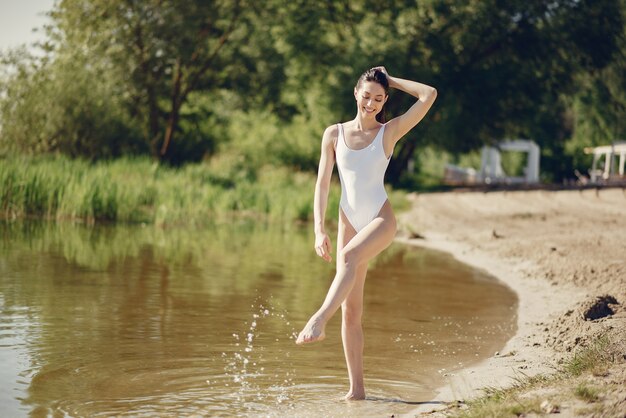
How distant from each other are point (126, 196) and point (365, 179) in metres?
14.7

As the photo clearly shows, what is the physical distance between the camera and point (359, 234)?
5.66 m

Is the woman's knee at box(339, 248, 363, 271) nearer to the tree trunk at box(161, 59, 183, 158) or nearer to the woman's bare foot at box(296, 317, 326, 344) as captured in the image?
the woman's bare foot at box(296, 317, 326, 344)

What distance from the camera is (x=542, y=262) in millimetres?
12906

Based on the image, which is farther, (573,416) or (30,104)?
(30,104)

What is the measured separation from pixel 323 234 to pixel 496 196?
24739 millimetres

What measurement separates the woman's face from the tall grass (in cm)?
1371

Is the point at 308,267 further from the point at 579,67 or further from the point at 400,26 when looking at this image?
the point at 579,67

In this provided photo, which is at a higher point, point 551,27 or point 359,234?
point 551,27

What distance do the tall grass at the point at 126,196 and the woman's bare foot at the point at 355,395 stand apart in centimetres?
1377

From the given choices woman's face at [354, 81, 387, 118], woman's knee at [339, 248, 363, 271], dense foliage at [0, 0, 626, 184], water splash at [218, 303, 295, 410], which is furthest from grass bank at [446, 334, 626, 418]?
dense foliage at [0, 0, 626, 184]

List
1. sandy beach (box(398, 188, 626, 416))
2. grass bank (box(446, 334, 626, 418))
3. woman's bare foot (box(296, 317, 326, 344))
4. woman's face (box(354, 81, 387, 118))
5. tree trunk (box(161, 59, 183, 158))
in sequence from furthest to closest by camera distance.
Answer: tree trunk (box(161, 59, 183, 158)), sandy beach (box(398, 188, 626, 416)), woman's face (box(354, 81, 387, 118)), woman's bare foot (box(296, 317, 326, 344)), grass bank (box(446, 334, 626, 418))

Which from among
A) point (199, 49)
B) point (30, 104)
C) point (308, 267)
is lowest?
point (308, 267)

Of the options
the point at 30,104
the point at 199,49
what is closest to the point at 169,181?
the point at 30,104

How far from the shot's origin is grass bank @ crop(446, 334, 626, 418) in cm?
464
